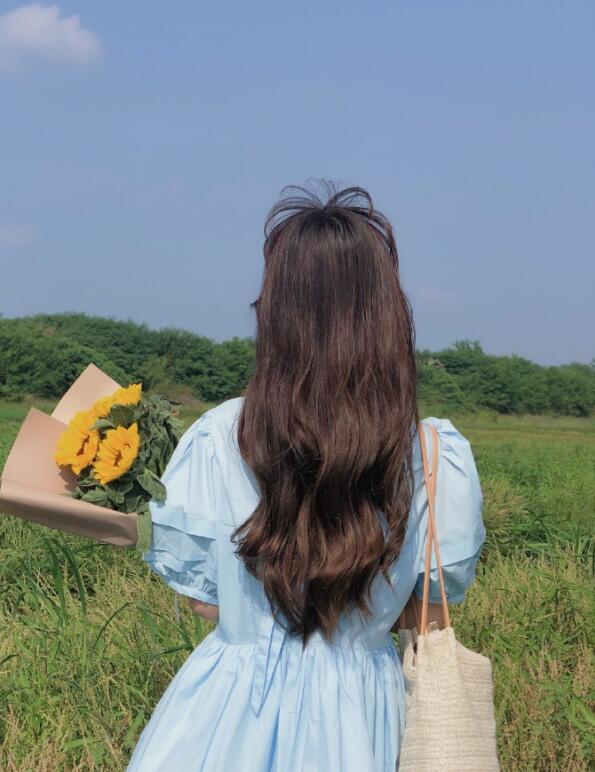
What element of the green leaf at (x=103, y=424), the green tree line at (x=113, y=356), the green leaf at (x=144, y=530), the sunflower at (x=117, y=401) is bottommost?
the green leaf at (x=144, y=530)

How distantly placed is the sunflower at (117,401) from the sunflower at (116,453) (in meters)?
→ 0.04

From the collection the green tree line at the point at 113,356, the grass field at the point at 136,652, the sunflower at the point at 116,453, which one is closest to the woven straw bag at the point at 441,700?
the sunflower at the point at 116,453

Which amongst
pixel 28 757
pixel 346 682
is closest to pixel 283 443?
pixel 346 682

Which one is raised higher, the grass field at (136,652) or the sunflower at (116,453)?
the sunflower at (116,453)

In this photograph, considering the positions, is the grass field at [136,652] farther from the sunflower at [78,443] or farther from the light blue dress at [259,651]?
the light blue dress at [259,651]

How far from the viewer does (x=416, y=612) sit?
1.84 meters

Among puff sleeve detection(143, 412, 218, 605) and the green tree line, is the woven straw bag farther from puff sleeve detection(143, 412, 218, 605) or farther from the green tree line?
the green tree line

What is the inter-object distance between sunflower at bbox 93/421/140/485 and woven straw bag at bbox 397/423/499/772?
614 millimetres

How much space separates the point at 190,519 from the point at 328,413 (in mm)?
325

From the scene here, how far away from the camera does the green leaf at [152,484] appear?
1.83 metres

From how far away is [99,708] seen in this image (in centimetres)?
323

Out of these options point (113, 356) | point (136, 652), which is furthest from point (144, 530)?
point (113, 356)

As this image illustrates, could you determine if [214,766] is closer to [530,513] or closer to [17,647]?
[17,647]

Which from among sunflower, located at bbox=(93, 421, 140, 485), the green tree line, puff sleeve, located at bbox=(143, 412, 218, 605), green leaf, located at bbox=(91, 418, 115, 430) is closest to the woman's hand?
puff sleeve, located at bbox=(143, 412, 218, 605)
